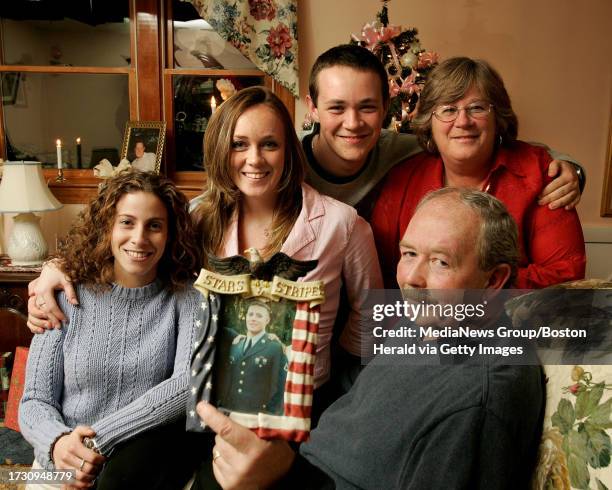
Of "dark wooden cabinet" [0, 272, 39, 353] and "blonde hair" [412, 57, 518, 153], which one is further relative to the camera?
"dark wooden cabinet" [0, 272, 39, 353]

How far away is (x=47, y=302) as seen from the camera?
4.62 ft

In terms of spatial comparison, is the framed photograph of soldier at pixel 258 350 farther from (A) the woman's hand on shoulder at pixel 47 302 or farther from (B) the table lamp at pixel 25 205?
(B) the table lamp at pixel 25 205

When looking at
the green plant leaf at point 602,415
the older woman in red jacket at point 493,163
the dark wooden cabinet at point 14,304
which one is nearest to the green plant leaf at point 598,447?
the green plant leaf at point 602,415

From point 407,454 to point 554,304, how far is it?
48cm

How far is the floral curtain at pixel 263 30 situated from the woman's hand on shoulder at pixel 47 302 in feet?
5.89

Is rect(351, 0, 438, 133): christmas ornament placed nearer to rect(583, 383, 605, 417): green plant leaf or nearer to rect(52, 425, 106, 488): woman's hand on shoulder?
rect(583, 383, 605, 417): green plant leaf

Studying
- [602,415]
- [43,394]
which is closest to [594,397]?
[602,415]

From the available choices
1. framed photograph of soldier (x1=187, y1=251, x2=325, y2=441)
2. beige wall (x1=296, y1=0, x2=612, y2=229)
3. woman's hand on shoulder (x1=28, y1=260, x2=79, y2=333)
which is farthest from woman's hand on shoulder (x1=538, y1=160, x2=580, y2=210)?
beige wall (x1=296, y1=0, x2=612, y2=229)

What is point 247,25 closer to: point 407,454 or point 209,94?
point 209,94

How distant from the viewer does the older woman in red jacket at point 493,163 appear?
1490 mm

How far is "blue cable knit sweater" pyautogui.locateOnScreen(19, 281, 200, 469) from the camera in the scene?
4.45 ft

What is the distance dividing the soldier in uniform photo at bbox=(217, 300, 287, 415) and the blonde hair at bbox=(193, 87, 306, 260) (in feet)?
1.54

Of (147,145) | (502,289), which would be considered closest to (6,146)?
(147,145)

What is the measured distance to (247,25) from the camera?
2.81m
